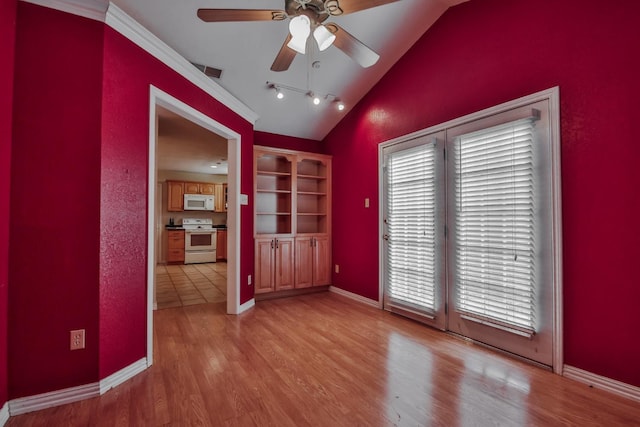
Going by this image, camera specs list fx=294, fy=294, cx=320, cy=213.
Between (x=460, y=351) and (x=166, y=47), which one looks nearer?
(x=166, y=47)

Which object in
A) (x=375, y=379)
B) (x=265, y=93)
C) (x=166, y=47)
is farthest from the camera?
(x=265, y=93)

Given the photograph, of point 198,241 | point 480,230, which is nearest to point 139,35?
point 480,230

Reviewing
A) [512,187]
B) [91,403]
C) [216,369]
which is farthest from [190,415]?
[512,187]

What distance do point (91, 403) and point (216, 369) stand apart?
2.49 ft

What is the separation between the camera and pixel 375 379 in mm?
2111

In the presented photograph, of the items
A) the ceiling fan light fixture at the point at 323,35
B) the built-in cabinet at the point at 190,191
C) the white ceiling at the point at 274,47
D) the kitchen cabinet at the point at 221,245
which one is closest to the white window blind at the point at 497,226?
the white ceiling at the point at 274,47

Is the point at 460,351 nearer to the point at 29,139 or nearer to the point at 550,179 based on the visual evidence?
the point at 550,179

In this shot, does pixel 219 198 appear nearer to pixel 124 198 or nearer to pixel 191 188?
pixel 191 188

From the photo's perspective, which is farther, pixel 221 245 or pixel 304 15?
pixel 221 245

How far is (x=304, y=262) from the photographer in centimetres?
454

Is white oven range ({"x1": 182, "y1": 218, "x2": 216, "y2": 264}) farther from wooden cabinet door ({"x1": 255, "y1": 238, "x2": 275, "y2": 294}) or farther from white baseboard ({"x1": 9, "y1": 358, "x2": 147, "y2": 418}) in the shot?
white baseboard ({"x1": 9, "y1": 358, "x2": 147, "y2": 418})

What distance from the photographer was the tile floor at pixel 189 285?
426 centimetres

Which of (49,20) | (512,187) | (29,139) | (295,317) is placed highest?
(49,20)

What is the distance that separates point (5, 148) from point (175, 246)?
646cm
